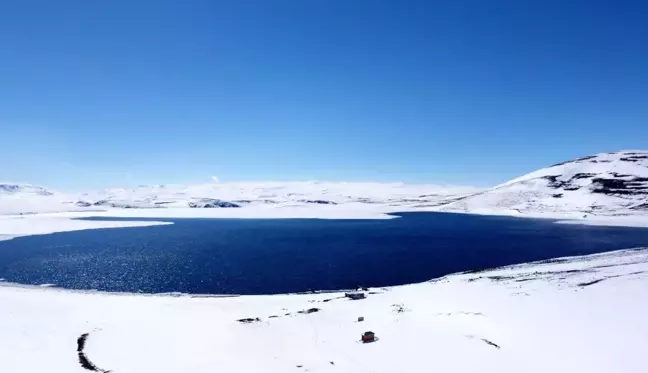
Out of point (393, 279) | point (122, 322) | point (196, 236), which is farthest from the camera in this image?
point (196, 236)

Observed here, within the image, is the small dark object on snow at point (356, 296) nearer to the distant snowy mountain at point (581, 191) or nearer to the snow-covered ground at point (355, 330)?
the snow-covered ground at point (355, 330)

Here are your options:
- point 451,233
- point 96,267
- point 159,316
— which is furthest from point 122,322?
point 451,233

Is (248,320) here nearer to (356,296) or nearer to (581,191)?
(356,296)

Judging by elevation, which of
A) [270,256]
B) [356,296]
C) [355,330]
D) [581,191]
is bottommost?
[355,330]

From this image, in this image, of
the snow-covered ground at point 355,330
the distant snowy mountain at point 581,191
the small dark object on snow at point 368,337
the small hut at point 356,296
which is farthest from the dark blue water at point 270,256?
the distant snowy mountain at point 581,191

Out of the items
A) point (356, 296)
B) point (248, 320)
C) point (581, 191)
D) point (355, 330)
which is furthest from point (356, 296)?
point (581, 191)

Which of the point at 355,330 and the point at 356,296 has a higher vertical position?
the point at 356,296

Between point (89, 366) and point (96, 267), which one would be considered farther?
point (96, 267)

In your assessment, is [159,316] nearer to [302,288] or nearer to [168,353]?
[168,353]

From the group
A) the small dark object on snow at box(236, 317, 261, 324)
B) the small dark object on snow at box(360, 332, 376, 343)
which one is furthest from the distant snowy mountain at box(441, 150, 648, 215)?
the small dark object on snow at box(236, 317, 261, 324)
